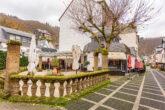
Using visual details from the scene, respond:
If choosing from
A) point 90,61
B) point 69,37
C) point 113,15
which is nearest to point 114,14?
point 113,15

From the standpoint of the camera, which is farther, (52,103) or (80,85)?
(80,85)

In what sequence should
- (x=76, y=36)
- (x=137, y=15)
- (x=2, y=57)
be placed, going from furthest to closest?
1. (x=76, y=36)
2. (x=2, y=57)
3. (x=137, y=15)

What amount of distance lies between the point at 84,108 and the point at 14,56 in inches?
147

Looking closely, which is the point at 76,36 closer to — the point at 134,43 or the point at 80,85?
the point at 134,43

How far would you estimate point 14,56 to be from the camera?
4773mm

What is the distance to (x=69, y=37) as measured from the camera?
25.0 m

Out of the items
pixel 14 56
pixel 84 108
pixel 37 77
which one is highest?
pixel 14 56

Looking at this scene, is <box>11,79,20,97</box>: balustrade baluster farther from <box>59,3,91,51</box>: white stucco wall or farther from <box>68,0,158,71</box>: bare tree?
<box>59,3,91,51</box>: white stucco wall

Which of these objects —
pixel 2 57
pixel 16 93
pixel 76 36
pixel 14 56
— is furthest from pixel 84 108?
pixel 76 36

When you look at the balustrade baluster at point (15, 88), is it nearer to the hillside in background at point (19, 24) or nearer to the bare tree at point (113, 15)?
the bare tree at point (113, 15)

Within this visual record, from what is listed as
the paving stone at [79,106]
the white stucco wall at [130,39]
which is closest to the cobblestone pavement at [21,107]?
the paving stone at [79,106]

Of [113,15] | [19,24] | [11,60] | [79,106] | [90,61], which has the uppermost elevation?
[19,24]

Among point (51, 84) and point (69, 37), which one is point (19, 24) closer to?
point (69, 37)

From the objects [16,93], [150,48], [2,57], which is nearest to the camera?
[16,93]
